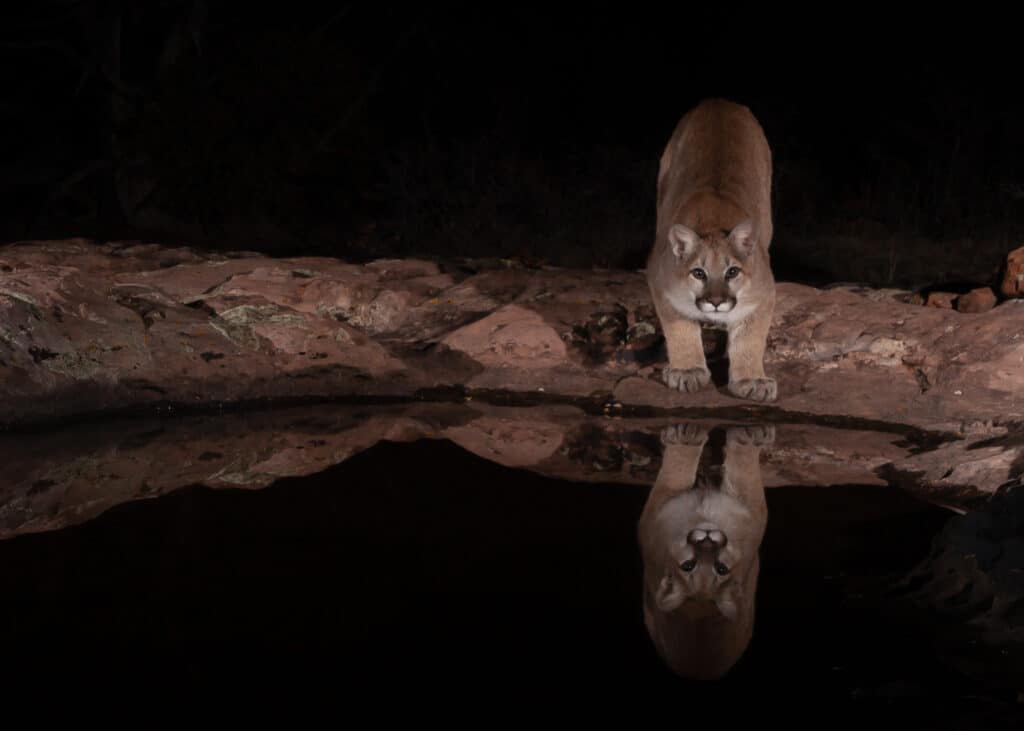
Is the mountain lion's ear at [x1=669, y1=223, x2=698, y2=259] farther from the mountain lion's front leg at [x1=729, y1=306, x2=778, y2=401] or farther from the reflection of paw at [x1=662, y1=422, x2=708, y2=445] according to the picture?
the reflection of paw at [x1=662, y1=422, x2=708, y2=445]

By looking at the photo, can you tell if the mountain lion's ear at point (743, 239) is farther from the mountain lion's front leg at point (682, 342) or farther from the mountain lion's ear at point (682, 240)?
the mountain lion's front leg at point (682, 342)

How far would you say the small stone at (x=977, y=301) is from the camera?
22.3ft

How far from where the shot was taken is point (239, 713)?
2.79 metres

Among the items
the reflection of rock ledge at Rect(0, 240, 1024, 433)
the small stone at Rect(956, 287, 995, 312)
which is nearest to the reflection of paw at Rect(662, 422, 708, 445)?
the reflection of rock ledge at Rect(0, 240, 1024, 433)

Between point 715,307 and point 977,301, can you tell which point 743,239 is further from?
point 977,301

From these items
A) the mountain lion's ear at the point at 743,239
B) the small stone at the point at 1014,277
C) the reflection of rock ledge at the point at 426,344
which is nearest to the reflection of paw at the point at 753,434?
the reflection of rock ledge at the point at 426,344

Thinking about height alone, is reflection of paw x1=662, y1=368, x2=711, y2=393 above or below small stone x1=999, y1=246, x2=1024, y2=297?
below

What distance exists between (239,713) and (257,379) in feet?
11.9

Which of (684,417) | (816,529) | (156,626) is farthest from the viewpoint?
(684,417)

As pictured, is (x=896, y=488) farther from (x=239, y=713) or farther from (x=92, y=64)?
(x=92, y=64)

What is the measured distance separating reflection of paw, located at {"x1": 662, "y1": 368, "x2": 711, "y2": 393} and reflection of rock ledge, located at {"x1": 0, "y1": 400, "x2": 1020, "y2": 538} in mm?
417

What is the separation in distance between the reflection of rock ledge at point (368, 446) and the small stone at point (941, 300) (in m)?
1.85

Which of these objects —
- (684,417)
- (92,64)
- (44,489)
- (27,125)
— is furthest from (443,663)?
(27,125)

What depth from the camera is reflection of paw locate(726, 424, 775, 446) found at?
212 inches
